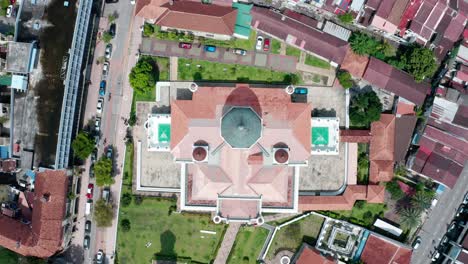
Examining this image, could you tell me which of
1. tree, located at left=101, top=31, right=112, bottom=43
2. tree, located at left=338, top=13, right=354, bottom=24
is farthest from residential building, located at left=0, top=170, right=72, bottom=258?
tree, located at left=338, top=13, right=354, bottom=24

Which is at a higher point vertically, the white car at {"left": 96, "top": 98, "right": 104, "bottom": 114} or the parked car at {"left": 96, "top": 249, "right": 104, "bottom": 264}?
the white car at {"left": 96, "top": 98, "right": 104, "bottom": 114}

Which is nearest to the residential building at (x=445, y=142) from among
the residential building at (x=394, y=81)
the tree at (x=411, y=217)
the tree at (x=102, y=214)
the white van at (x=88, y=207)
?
the residential building at (x=394, y=81)

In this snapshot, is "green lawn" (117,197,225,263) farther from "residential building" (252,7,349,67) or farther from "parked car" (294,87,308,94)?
"residential building" (252,7,349,67)

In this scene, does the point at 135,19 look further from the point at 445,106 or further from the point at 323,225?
the point at 445,106

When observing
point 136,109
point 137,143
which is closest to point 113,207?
point 137,143

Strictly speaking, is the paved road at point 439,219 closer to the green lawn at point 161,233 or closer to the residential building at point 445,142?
the residential building at point 445,142
